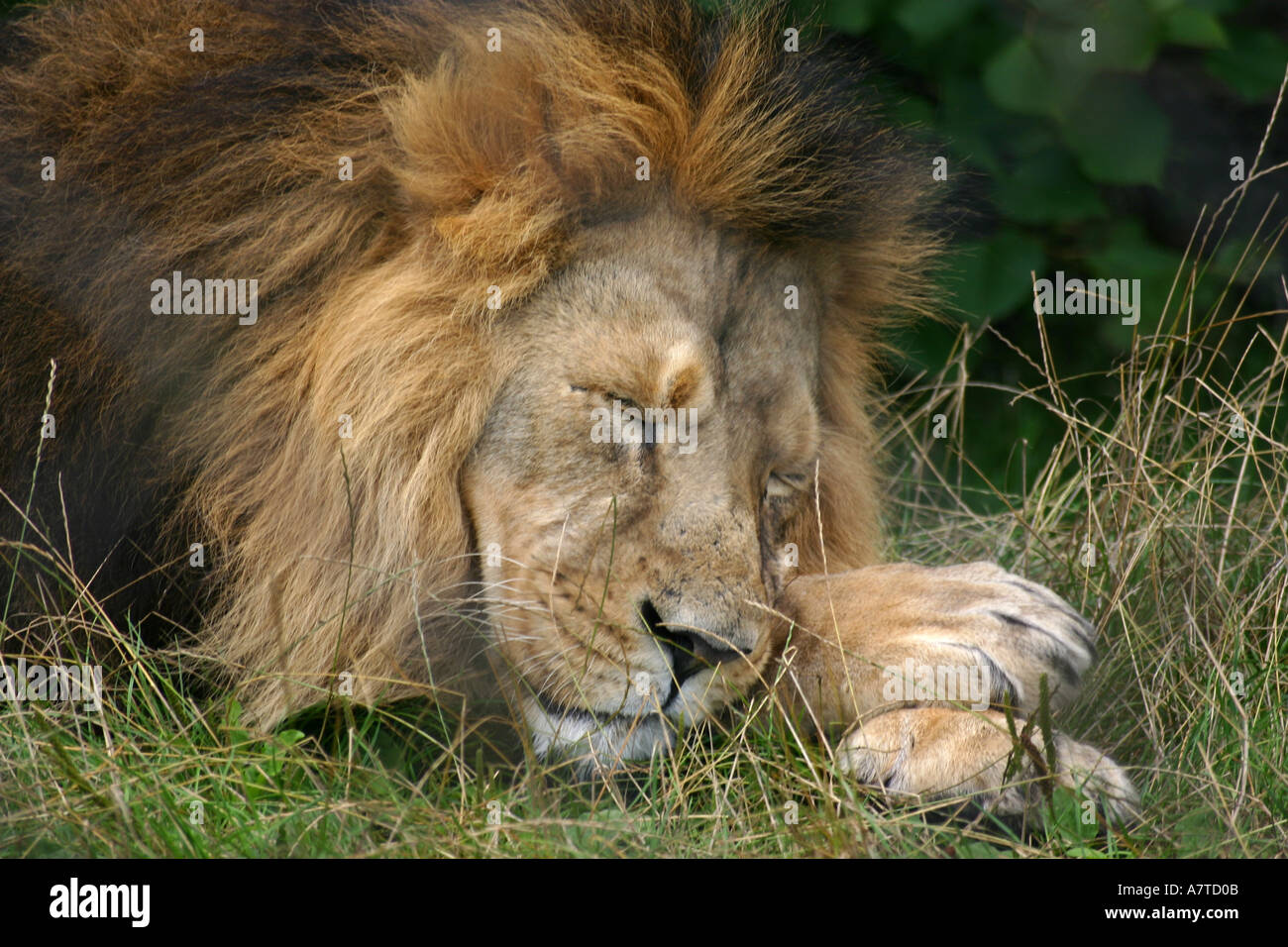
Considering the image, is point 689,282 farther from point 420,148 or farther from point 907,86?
point 907,86

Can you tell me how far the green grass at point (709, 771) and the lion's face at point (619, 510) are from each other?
131 millimetres

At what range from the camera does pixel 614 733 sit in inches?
105

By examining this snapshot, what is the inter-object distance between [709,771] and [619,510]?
20.1 inches

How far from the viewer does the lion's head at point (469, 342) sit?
8.83ft

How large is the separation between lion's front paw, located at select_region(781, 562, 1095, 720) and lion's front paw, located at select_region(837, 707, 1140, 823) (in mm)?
61

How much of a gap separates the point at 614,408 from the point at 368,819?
2.86ft

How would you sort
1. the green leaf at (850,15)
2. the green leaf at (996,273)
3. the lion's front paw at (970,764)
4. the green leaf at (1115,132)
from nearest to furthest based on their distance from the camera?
the lion's front paw at (970,764), the green leaf at (850,15), the green leaf at (1115,132), the green leaf at (996,273)

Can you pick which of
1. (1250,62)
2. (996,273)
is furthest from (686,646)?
(1250,62)

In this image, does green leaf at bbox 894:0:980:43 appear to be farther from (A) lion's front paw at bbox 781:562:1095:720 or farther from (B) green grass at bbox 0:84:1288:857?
(A) lion's front paw at bbox 781:562:1095:720

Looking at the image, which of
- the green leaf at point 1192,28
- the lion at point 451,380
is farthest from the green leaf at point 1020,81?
the lion at point 451,380

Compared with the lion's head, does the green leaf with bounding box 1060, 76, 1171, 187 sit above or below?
above

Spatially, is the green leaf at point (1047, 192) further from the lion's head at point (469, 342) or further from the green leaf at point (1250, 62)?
the lion's head at point (469, 342)

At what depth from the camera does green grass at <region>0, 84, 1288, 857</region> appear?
2.34 metres

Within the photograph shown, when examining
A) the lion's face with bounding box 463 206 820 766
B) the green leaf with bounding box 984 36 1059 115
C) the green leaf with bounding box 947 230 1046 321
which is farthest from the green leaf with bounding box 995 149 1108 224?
the lion's face with bounding box 463 206 820 766
